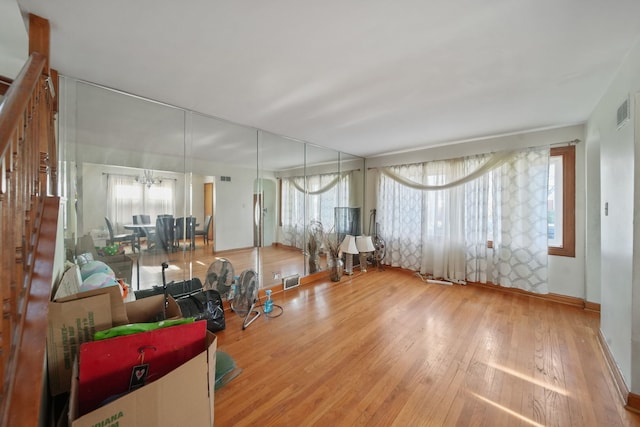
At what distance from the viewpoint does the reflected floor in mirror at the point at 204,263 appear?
8.79 ft

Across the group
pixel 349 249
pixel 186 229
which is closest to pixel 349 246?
pixel 349 249

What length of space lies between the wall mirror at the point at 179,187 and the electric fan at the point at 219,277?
24 centimetres

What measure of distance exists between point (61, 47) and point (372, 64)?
229 centimetres

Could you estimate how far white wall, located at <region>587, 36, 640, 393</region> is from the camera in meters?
1.63

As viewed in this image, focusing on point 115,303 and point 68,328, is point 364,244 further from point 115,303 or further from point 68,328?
point 68,328

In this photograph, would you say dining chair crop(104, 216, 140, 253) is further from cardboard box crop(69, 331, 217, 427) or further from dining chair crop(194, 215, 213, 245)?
cardboard box crop(69, 331, 217, 427)

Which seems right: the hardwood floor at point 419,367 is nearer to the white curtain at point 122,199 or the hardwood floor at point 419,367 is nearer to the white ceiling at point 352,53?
the white curtain at point 122,199

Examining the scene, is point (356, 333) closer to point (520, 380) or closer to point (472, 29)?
point (520, 380)

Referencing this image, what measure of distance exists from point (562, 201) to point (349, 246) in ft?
10.3

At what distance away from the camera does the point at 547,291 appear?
3402 millimetres

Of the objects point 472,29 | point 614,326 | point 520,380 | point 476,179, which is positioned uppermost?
point 472,29

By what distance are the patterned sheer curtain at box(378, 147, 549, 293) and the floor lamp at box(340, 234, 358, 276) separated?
918 millimetres

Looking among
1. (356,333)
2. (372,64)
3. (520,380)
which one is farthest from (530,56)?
(356,333)

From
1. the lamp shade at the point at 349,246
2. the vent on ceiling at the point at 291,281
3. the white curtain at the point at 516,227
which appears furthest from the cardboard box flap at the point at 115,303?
the white curtain at the point at 516,227
